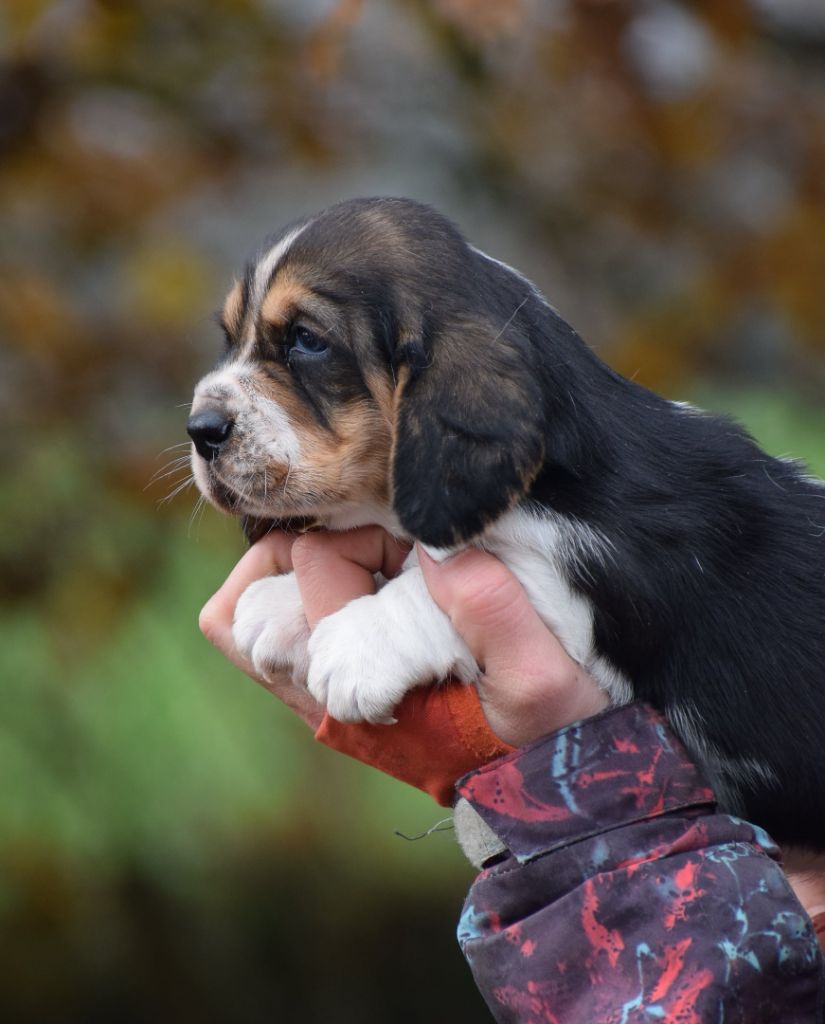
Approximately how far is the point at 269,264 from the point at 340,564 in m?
0.80

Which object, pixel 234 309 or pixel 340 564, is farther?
pixel 234 309

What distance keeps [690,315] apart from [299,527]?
5.04 m

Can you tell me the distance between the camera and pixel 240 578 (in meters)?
3.64

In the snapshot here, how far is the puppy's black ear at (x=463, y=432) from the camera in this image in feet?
9.98

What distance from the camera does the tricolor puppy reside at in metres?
3.09

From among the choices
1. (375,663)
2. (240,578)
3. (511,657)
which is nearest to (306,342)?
(240,578)

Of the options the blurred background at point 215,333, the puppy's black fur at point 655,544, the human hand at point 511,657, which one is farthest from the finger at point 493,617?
the blurred background at point 215,333

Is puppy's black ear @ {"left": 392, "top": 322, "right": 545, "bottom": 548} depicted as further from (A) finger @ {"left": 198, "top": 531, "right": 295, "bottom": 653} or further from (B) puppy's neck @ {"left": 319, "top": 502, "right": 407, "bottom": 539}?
(A) finger @ {"left": 198, "top": 531, "right": 295, "bottom": 653}

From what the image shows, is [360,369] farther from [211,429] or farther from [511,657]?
[511,657]

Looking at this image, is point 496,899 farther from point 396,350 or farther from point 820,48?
point 820,48

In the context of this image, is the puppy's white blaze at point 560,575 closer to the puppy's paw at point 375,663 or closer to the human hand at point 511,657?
the human hand at point 511,657

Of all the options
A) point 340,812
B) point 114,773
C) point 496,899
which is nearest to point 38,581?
point 114,773

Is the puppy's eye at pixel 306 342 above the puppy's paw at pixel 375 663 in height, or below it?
above

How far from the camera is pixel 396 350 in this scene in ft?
10.8
